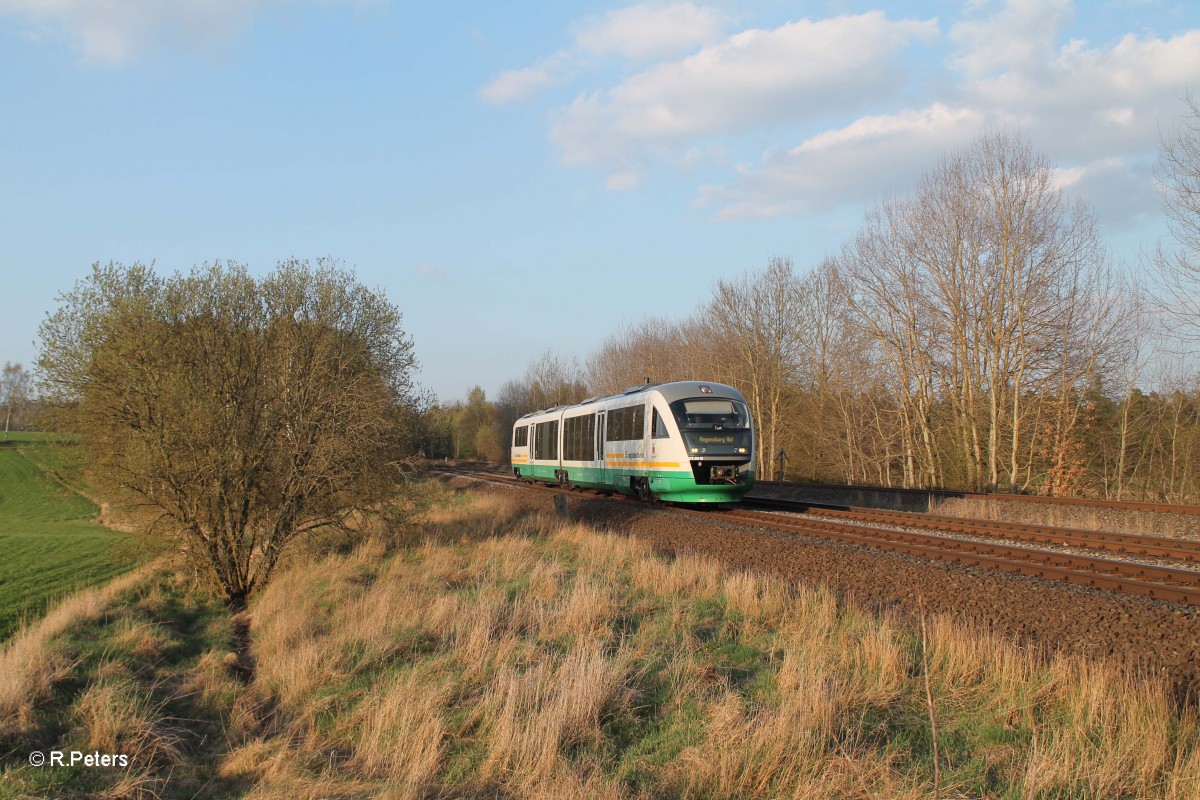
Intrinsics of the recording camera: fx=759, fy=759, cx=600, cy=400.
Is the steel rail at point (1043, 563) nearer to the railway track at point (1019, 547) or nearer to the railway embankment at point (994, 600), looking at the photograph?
the railway track at point (1019, 547)

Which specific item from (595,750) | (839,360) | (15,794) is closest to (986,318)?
(839,360)

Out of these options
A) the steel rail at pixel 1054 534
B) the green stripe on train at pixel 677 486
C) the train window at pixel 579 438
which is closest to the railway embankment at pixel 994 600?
the green stripe on train at pixel 677 486

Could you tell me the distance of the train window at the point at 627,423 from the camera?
19062mm

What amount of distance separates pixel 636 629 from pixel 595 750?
2969 millimetres

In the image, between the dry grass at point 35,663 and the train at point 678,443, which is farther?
the train at point 678,443

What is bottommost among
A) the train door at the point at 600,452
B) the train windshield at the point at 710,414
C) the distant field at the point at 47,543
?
the distant field at the point at 47,543

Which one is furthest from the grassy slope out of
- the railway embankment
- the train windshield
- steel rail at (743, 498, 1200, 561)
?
the train windshield

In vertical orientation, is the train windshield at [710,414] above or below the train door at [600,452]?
above

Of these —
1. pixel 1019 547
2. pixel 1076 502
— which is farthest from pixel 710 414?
pixel 1076 502

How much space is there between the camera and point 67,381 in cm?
1223

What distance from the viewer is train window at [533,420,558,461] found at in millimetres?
28172

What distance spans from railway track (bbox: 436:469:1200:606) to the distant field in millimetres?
12024

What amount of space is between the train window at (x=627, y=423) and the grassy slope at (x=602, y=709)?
932 cm

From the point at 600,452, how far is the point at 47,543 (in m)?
16.7
